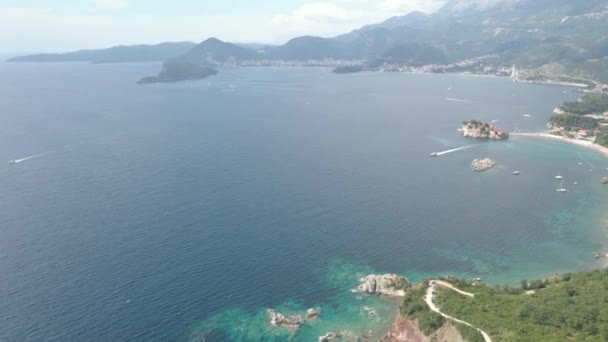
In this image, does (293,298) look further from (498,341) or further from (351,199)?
(351,199)

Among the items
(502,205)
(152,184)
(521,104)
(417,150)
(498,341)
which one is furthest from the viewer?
(521,104)

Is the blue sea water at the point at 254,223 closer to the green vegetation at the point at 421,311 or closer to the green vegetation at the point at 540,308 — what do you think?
the green vegetation at the point at 421,311

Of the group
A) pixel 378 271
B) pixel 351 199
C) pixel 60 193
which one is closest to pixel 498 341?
pixel 378 271

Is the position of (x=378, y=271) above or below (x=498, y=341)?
below

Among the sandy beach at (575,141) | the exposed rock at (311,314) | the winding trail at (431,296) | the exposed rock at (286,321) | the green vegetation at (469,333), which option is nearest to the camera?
the green vegetation at (469,333)

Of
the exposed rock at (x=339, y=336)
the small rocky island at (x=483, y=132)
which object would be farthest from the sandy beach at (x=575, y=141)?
the exposed rock at (x=339, y=336)

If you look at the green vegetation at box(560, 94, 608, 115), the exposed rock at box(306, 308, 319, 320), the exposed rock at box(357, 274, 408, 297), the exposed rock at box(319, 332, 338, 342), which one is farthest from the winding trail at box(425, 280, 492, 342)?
the green vegetation at box(560, 94, 608, 115)

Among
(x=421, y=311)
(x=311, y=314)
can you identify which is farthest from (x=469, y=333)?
(x=311, y=314)
